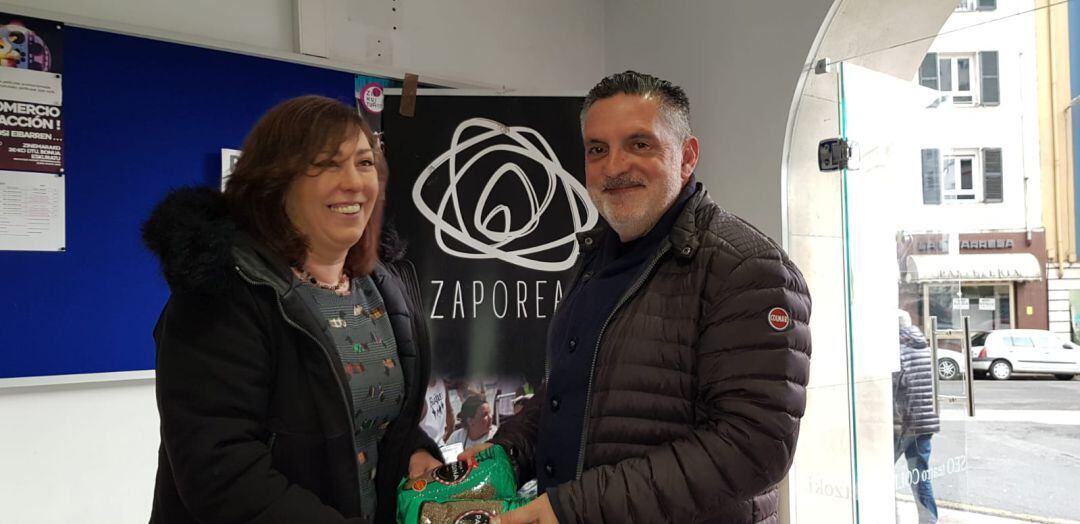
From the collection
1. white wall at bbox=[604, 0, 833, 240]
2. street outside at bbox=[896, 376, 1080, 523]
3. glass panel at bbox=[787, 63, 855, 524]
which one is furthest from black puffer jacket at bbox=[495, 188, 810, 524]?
white wall at bbox=[604, 0, 833, 240]

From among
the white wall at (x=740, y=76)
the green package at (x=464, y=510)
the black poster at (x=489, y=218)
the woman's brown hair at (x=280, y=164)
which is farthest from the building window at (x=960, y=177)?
the woman's brown hair at (x=280, y=164)

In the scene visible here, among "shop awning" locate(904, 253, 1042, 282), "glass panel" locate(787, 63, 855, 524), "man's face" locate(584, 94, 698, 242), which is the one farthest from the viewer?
"glass panel" locate(787, 63, 855, 524)

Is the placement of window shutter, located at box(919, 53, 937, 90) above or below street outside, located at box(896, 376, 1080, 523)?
above

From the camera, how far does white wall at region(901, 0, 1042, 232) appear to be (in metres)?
2.26

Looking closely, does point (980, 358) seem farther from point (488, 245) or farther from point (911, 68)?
point (488, 245)

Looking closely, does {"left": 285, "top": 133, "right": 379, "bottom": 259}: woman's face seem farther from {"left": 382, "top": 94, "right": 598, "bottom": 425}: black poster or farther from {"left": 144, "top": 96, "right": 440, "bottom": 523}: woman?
{"left": 382, "top": 94, "right": 598, "bottom": 425}: black poster

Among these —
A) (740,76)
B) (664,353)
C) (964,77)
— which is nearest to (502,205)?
(740,76)

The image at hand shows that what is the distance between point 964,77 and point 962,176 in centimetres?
30

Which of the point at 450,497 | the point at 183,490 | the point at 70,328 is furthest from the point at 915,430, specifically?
the point at 70,328

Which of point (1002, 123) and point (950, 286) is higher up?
point (1002, 123)

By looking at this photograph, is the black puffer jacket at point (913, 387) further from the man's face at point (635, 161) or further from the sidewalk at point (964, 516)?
the man's face at point (635, 161)

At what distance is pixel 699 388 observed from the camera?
50.6 inches

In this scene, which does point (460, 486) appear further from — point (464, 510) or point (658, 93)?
point (658, 93)

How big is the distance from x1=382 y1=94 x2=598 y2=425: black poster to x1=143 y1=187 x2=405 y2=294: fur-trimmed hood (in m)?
1.47
